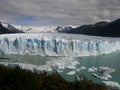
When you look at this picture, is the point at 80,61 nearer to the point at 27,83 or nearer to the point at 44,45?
the point at 44,45

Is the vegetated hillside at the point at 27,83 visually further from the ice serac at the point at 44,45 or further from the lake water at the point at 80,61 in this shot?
the ice serac at the point at 44,45

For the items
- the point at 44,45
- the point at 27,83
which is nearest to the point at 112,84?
the point at 27,83

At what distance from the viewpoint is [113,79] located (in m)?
14.8

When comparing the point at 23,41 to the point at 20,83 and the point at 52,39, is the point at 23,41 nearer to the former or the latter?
the point at 52,39

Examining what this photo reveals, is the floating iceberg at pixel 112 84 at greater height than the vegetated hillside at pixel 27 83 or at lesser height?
lesser

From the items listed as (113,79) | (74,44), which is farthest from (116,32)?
(113,79)

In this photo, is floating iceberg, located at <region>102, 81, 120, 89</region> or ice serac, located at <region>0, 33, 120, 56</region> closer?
floating iceberg, located at <region>102, 81, 120, 89</region>

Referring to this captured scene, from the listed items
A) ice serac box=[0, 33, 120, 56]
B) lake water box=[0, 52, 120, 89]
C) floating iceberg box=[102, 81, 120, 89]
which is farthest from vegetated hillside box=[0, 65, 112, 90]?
ice serac box=[0, 33, 120, 56]

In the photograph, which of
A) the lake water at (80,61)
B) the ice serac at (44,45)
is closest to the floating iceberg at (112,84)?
the lake water at (80,61)

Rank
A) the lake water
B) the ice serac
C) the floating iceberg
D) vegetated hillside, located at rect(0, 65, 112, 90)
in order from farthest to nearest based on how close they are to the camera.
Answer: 1. the ice serac
2. the lake water
3. the floating iceberg
4. vegetated hillside, located at rect(0, 65, 112, 90)

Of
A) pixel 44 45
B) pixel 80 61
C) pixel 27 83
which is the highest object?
pixel 27 83

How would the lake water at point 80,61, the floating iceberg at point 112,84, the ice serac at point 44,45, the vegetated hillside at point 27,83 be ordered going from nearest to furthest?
the vegetated hillside at point 27,83 → the floating iceberg at point 112,84 → the lake water at point 80,61 → the ice serac at point 44,45

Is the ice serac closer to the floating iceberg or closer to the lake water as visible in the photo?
the lake water

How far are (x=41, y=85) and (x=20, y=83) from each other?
0.86 meters
